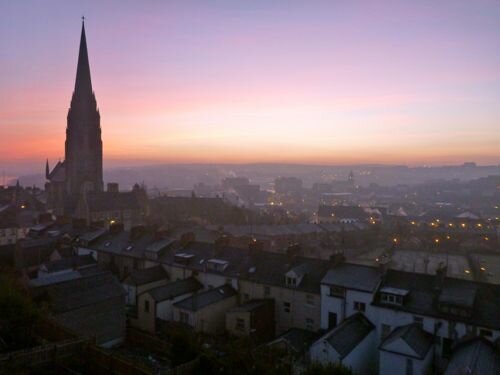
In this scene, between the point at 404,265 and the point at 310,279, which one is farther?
the point at 404,265

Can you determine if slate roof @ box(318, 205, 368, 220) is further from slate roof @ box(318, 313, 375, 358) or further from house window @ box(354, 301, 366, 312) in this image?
slate roof @ box(318, 313, 375, 358)

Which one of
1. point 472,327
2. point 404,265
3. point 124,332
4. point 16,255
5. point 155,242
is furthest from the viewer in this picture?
point 404,265

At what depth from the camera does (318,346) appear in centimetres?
2498

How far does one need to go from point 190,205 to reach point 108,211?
27.2 m

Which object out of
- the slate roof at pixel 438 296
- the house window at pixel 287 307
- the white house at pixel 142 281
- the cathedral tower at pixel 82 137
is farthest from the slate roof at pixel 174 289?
the cathedral tower at pixel 82 137

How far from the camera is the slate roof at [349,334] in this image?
24.9 m

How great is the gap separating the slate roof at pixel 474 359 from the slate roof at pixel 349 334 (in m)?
5.28

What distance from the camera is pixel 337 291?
97.7 feet

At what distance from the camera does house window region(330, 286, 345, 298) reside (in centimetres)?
2950

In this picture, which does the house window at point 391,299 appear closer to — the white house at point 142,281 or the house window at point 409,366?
the house window at point 409,366

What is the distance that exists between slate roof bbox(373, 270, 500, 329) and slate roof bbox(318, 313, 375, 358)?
1546 mm

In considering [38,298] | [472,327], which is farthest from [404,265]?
[38,298]

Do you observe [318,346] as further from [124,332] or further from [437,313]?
[124,332]

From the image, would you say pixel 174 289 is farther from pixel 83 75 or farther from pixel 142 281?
pixel 83 75
